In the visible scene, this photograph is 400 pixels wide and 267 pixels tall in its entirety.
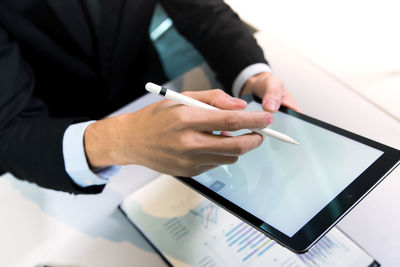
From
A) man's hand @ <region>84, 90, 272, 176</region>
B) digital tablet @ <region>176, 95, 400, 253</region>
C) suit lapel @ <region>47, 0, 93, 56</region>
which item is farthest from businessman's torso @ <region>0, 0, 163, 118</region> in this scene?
digital tablet @ <region>176, 95, 400, 253</region>

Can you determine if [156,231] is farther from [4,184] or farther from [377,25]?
[377,25]

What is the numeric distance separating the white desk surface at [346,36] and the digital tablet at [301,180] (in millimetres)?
257

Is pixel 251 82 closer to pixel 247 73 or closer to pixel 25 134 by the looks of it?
pixel 247 73

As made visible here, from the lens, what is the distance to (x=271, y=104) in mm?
542

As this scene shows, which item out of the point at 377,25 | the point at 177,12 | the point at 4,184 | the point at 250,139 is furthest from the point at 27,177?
the point at 377,25

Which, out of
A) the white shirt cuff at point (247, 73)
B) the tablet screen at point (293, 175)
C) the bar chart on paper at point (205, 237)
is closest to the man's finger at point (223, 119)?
the tablet screen at point (293, 175)

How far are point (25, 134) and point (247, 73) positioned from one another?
19.0 inches

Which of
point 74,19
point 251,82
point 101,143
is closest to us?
point 101,143

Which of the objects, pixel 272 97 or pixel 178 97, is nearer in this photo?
pixel 178 97

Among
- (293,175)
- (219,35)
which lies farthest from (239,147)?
(219,35)

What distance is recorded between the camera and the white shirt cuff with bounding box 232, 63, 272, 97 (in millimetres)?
695

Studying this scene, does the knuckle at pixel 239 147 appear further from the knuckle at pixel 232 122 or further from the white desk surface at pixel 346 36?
the white desk surface at pixel 346 36

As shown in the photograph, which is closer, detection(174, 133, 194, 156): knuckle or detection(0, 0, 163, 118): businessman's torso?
detection(174, 133, 194, 156): knuckle

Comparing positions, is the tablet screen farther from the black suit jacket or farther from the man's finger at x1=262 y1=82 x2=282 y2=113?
the black suit jacket
